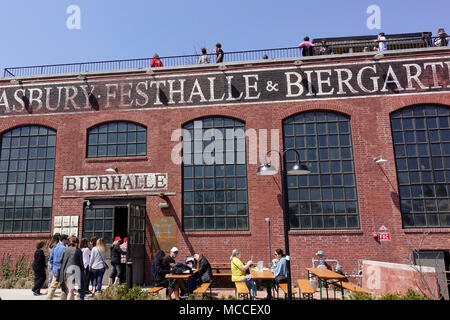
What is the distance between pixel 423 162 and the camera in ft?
46.4

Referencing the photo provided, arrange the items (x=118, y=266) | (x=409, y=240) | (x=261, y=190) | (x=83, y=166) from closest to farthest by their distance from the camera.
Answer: (x=118, y=266)
(x=409, y=240)
(x=261, y=190)
(x=83, y=166)

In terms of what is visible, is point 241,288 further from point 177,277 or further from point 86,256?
point 86,256

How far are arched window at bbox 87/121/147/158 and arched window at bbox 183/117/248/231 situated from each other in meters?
1.91

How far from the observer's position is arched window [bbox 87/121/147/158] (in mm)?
15422

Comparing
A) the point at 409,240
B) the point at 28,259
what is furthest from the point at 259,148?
the point at 28,259

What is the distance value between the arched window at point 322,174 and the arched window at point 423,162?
1.84 metres

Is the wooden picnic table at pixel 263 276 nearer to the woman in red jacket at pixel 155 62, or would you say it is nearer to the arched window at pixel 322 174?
the arched window at pixel 322 174

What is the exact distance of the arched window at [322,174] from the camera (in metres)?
14.1

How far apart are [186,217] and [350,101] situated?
8.03 meters

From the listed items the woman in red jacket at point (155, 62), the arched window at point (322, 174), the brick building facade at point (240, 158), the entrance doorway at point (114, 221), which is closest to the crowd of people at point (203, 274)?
the entrance doorway at point (114, 221)

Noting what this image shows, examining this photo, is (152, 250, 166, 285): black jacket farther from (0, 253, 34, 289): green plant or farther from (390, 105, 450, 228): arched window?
(390, 105, 450, 228): arched window

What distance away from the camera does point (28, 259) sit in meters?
14.6

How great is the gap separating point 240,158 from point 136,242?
5.14 meters

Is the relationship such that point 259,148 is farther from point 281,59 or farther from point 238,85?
point 281,59
